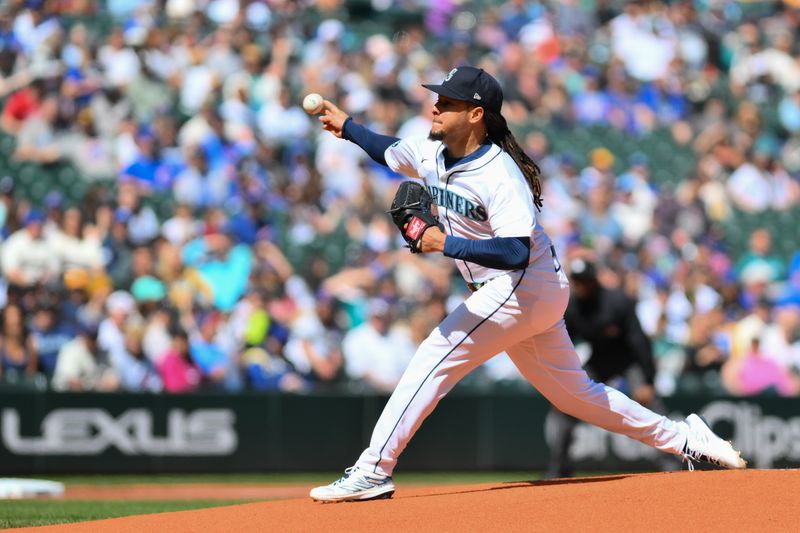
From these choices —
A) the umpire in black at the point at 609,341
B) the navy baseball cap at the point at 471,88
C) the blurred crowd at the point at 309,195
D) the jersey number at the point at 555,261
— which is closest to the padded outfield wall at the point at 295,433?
the blurred crowd at the point at 309,195

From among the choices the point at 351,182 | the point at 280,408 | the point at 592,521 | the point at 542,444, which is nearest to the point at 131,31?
the point at 351,182

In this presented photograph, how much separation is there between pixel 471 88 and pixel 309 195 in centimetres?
821

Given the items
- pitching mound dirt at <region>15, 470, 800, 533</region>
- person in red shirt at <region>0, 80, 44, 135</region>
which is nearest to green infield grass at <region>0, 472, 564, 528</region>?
pitching mound dirt at <region>15, 470, 800, 533</region>

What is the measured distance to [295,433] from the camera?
11812 millimetres

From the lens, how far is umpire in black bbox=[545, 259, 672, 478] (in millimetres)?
9812

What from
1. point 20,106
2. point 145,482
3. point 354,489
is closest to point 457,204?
point 354,489

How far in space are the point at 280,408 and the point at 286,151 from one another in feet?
12.2

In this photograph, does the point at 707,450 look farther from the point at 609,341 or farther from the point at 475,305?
the point at 609,341

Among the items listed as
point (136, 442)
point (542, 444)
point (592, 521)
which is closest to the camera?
point (592, 521)

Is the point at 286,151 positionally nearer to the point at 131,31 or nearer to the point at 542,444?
the point at 131,31

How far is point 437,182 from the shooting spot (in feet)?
20.3

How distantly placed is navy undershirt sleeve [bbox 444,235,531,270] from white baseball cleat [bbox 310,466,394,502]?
1148 mm

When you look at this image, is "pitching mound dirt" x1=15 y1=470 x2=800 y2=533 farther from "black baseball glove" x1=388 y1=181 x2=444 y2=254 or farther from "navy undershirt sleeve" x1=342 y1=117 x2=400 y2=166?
"navy undershirt sleeve" x1=342 y1=117 x2=400 y2=166

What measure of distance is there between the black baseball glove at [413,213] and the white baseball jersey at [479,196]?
0.14 m
